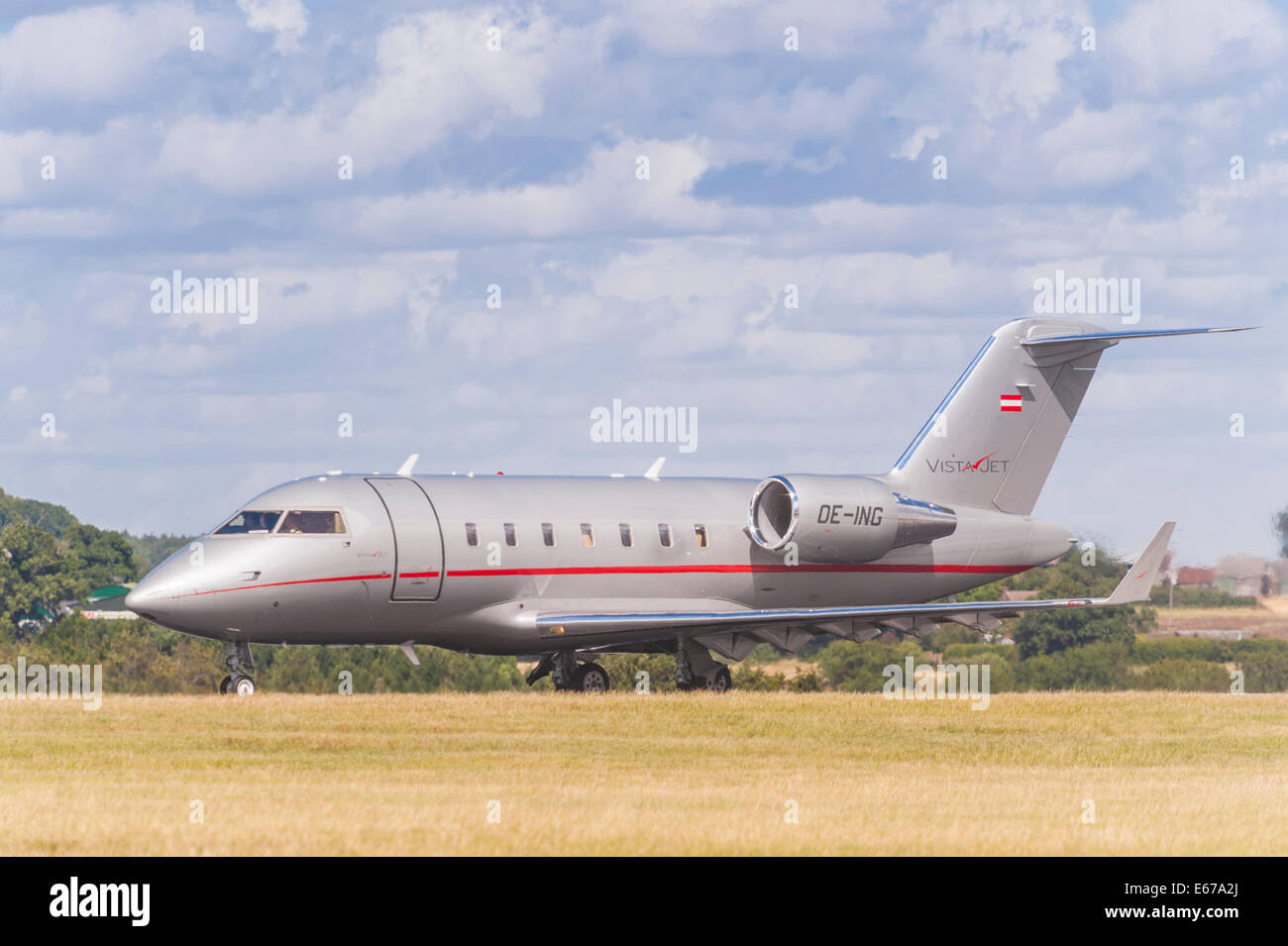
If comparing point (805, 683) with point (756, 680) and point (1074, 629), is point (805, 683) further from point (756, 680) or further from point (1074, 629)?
point (1074, 629)

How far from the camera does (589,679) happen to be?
40.7 meters

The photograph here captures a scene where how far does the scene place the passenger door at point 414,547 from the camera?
36.5 meters

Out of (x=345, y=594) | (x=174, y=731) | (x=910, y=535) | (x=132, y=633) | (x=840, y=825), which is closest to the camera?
(x=840, y=825)

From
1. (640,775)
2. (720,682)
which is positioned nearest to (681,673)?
(720,682)

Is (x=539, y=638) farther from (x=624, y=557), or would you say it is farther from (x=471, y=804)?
(x=471, y=804)

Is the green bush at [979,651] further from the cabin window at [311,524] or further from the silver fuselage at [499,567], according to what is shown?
the cabin window at [311,524]

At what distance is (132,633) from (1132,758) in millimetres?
65266

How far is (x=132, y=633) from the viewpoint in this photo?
3435 inches

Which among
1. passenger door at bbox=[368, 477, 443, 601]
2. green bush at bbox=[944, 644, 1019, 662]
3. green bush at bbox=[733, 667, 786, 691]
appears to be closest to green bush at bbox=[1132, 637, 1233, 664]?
green bush at bbox=[944, 644, 1019, 662]

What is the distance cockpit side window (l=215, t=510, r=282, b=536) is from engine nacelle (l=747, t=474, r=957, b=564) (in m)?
10.7

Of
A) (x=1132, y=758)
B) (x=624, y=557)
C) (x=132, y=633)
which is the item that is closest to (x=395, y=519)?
(x=624, y=557)

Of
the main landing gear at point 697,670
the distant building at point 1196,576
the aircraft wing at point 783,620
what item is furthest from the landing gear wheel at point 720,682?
the distant building at point 1196,576

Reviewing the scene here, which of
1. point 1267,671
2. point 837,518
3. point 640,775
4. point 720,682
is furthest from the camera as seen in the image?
point 1267,671

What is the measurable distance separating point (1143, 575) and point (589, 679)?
11.5m
